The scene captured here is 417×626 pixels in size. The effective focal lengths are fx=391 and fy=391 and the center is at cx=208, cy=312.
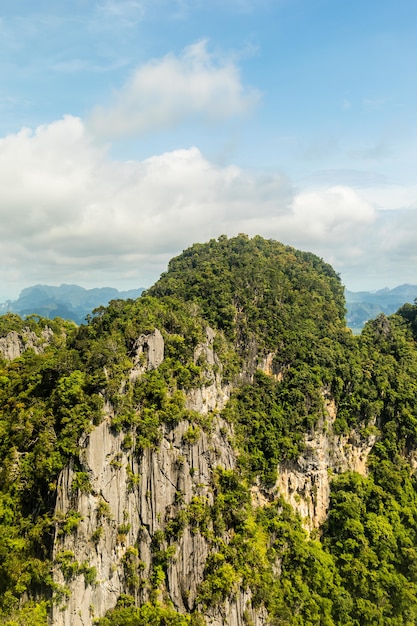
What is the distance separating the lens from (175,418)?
30.0m

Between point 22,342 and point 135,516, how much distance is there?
26895 mm

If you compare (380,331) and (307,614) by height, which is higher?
(380,331)

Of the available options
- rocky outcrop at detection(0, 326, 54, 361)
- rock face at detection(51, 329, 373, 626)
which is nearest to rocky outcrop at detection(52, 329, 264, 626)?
rock face at detection(51, 329, 373, 626)

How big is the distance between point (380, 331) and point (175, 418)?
1274 inches

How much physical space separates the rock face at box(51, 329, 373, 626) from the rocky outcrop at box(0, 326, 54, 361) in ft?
66.2

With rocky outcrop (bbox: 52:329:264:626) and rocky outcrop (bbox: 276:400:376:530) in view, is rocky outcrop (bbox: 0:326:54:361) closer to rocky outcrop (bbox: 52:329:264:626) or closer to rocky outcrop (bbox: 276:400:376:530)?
rocky outcrop (bbox: 52:329:264:626)

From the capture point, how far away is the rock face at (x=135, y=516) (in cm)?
2409

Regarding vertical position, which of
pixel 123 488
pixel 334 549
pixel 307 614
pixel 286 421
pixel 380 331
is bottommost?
pixel 307 614

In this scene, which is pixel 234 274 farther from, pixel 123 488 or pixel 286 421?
pixel 123 488

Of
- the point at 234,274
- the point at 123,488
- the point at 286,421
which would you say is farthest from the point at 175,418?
the point at 234,274

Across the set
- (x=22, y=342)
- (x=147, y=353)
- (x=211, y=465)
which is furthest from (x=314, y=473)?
(x=22, y=342)

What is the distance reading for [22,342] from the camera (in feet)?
150

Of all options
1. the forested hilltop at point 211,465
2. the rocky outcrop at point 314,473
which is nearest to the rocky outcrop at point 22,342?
the forested hilltop at point 211,465

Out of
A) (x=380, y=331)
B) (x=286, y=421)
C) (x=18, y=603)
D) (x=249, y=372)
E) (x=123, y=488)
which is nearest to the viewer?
(x=18, y=603)
